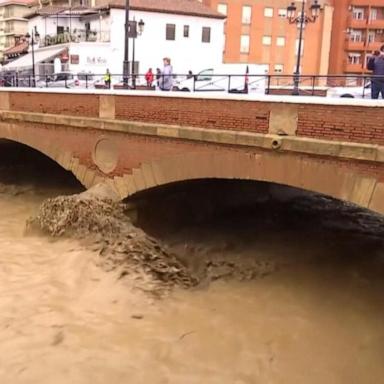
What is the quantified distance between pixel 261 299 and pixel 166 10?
3247cm

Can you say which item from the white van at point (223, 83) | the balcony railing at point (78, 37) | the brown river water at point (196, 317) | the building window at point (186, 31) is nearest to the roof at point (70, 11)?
the balcony railing at point (78, 37)

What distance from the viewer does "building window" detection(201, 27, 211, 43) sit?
132 feet

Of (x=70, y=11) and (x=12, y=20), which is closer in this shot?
(x=70, y=11)

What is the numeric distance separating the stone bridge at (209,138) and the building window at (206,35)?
28607mm

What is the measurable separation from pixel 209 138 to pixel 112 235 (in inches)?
112

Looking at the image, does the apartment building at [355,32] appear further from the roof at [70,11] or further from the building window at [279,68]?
the roof at [70,11]

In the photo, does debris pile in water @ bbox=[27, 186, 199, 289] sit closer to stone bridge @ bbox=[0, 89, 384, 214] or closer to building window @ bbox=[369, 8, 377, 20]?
stone bridge @ bbox=[0, 89, 384, 214]

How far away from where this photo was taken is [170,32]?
127 ft

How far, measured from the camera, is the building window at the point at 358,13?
51.2m

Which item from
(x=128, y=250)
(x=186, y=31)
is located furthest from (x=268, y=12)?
(x=128, y=250)

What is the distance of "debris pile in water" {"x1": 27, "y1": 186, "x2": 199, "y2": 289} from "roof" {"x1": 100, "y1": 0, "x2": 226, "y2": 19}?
27610 millimetres

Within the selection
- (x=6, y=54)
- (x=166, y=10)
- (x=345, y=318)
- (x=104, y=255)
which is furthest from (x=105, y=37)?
(x=345, y=318)

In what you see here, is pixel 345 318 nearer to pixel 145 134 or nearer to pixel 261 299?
pixel 261 299

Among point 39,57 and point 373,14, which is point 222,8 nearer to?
point 373,14
